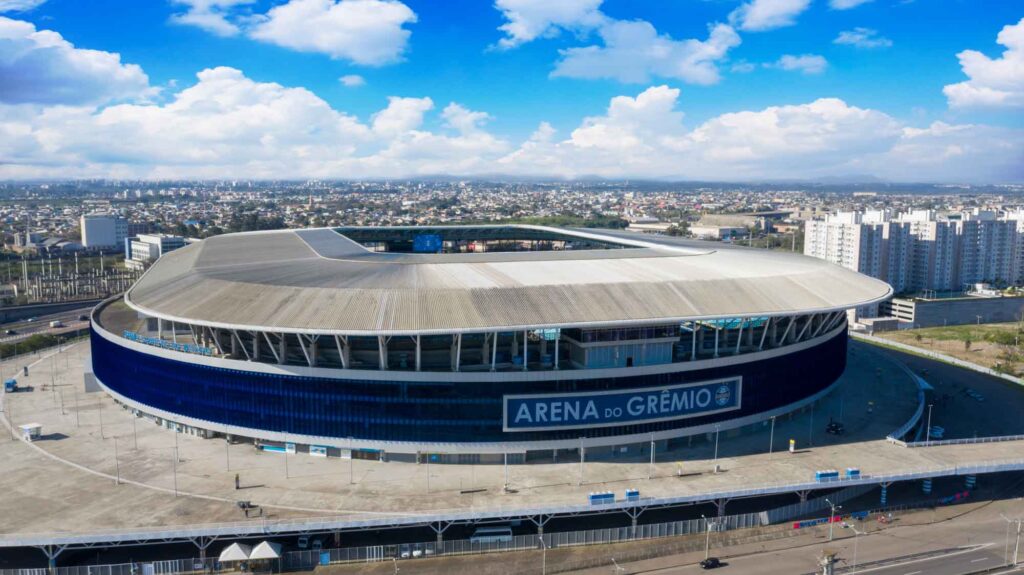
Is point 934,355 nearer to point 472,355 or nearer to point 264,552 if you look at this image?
point 472,355

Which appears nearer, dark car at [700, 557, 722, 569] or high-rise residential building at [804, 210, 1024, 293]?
dark car at [700, 557, 722, 569]

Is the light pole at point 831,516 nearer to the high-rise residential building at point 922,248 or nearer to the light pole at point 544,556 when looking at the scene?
the light pole at point 544,556

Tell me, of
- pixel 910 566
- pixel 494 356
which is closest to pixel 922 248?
pixel 910 566

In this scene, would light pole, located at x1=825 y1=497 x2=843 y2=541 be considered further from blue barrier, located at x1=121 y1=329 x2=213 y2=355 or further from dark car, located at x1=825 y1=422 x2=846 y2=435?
blue barrier, located at x1=121 y1=329 x2=213 y2=355

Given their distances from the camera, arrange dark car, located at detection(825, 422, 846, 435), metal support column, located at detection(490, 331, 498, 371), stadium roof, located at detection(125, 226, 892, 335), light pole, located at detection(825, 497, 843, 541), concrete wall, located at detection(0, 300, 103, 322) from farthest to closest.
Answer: concrete wall, located at detection(0, 300, 103, 322) → dark car, located at detection(825, 422, 846, 435) → stadium roof, located at detection(125, 226, 892, 335) → metal support column, located at detection(490, 331, 498, 371) → light pole, located at detection(825, 497, 843, 541)

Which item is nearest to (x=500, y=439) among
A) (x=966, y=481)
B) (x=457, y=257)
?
(x=457, y=257)

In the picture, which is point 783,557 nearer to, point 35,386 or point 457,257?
point 457,257

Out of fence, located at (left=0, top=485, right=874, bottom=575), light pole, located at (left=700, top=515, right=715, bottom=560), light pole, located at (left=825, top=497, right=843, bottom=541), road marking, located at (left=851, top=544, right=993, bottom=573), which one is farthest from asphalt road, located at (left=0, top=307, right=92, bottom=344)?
road marking, located at (left=851, top=544, right=993, bottom=573)
